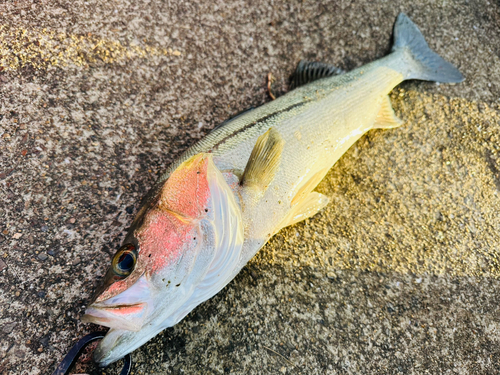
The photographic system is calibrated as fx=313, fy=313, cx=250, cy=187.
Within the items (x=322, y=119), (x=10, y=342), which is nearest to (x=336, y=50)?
(x=322, y=119)

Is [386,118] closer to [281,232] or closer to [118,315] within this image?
[281,232]

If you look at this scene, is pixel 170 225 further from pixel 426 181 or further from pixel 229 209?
pixel 426 181

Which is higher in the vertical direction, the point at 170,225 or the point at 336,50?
the point at 170,225

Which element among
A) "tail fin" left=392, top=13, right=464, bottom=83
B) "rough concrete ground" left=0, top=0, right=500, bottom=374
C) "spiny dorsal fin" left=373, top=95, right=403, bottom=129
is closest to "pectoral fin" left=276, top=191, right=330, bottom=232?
"rough concrete ground" left=0, top=0, right=500, bottom=374

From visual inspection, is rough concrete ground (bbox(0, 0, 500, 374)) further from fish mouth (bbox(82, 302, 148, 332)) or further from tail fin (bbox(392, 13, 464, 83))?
fish mouth (bbox(82, 302, 148, 332))

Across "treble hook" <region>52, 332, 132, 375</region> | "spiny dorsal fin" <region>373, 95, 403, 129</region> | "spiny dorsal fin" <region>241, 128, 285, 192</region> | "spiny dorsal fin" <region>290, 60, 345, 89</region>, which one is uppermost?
"spiny dorsal fin" <region>241, 128, 285, 192</region>

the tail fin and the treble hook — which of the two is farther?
the tail fin

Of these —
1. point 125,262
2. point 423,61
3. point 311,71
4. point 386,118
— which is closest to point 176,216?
point 125,262
